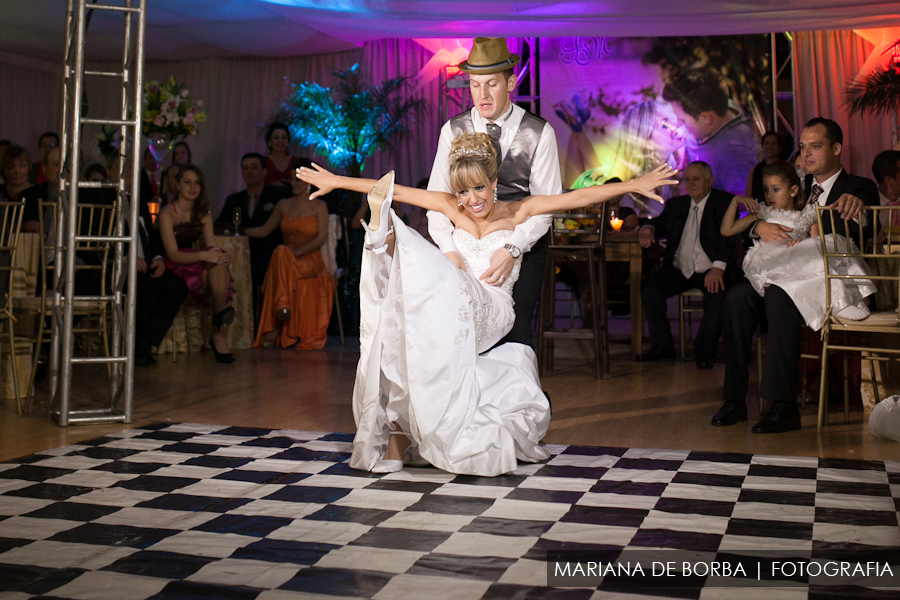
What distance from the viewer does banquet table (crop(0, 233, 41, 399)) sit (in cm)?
454

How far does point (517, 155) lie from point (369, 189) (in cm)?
64

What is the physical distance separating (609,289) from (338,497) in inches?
205

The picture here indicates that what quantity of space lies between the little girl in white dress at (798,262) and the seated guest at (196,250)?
3668mm

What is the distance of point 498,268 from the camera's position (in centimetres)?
323

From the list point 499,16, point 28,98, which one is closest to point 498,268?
point 499,16

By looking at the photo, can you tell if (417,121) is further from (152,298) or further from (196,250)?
(152,298)

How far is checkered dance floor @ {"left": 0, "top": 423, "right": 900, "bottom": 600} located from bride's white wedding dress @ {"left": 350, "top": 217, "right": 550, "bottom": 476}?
Answer: 0.11m

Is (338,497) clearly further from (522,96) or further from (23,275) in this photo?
(522,96)

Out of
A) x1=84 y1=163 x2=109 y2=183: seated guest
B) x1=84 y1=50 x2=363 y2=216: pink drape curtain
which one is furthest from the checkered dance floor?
x1=84 y1=50 x2=363 y2=216: pink drape curtain

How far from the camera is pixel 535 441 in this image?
3.15 meters

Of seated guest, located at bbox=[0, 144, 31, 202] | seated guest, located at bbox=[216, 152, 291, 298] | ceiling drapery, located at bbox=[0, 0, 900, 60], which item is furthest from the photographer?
seated guest, located at bbox=[216, 152, 291, 298]

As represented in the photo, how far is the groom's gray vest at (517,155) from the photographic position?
3.47m

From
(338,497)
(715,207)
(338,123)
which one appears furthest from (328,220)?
(338,497)

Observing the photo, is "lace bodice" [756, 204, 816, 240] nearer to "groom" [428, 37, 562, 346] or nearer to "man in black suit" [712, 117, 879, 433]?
"man in black suit" [712, 117, 879, 433]
